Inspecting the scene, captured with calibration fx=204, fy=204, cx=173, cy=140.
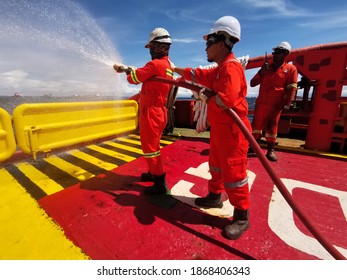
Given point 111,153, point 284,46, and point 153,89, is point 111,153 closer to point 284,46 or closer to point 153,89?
point 153,89

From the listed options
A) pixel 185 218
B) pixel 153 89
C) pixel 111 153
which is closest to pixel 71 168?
pixel 111 153

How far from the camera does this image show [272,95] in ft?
14.1

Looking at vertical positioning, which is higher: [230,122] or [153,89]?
[153,89]

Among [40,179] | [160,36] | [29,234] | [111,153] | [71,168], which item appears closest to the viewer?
[29,234]

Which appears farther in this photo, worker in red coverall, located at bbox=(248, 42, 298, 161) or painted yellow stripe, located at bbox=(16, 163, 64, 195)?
worker in red coverall, located at bbox=(248, 42, 298, 161)

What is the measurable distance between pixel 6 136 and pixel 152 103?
264cm

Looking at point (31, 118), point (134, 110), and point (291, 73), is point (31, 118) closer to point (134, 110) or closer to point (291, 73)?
point (134, 110)

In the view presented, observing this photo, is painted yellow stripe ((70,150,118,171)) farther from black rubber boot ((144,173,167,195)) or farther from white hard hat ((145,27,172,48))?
white hard hat ((145,27,172,48))

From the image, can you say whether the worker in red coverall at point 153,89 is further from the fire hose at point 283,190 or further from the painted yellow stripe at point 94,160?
the painted yellow stripe at point 94,160

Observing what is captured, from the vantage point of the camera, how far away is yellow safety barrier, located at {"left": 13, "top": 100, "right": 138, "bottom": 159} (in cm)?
357

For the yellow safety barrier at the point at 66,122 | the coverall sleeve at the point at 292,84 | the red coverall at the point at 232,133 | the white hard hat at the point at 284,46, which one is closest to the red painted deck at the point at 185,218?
the red coverall at the point at 232,133

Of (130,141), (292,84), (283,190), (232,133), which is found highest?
(292,84)

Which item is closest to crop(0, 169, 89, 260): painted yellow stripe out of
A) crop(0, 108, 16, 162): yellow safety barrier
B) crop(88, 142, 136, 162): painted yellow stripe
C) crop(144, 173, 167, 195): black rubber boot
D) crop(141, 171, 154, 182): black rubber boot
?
crop(0, 108, 16, 162): yellow safety barrier
